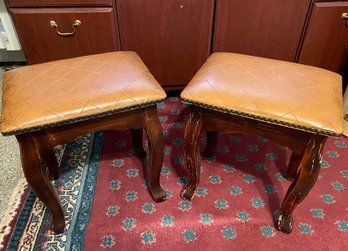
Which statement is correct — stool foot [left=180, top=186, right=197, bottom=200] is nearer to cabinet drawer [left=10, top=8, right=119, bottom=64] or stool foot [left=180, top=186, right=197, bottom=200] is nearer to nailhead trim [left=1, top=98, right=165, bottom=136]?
nailhead trim [left=1, top=98, right=165, bottom=136]

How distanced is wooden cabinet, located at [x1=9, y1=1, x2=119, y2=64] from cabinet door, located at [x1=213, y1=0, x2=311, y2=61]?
1.53ft

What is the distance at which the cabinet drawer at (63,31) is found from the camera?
3.55 feet

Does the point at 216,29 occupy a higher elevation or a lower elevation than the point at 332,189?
higher

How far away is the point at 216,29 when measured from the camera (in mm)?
1229

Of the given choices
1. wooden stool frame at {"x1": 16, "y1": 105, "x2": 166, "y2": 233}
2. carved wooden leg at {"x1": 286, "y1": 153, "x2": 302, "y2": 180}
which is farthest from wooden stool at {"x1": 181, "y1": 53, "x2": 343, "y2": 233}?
carved wooden leg at {"x1": 286, "y1": 153, "x2": 302, "y2": 180}

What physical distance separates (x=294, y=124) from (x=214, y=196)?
451 mm

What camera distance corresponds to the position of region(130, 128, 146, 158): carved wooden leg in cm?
111

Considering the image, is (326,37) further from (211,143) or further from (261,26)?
(211,143)

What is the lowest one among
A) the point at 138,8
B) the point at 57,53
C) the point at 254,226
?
the point at 254,226

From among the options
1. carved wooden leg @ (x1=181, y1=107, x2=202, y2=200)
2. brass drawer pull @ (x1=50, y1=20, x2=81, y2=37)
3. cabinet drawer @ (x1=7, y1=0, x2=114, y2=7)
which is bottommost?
carved wooden leg @ (x1=181, y1=107, x2=202, y2=200)

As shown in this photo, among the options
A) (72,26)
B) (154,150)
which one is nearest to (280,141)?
(154,150)

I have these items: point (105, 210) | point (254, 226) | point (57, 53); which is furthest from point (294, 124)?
point (57, 53)

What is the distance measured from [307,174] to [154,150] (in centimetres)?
43

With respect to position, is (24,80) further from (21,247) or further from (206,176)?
(206,176)
